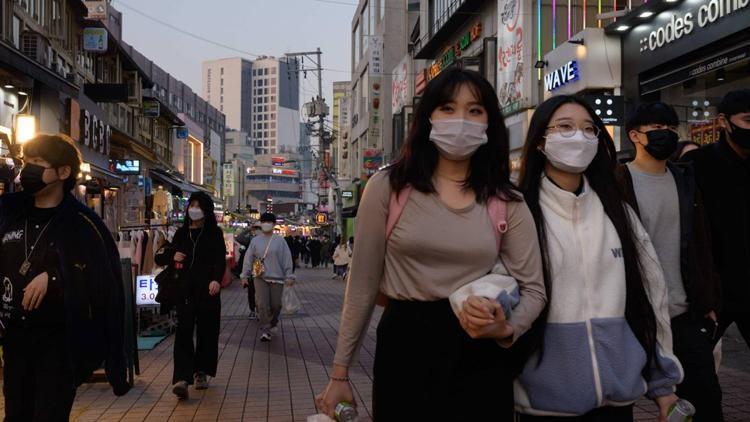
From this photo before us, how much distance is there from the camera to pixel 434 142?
105 inches

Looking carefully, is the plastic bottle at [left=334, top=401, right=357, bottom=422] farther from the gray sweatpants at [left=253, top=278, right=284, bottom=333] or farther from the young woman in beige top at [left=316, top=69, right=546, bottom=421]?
the gray sweatpants at [left=253, top=278, right=284, bottom=333]

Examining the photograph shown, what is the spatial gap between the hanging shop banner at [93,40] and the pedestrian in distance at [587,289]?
1249 inches

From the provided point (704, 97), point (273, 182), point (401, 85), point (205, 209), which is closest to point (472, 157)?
point (205, 209)

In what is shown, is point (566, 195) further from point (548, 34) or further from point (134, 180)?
point (134, 180)

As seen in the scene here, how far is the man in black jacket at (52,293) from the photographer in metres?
3.72

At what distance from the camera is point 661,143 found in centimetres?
366

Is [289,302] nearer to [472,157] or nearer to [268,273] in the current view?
[268,273]

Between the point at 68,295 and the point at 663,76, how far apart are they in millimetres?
13149

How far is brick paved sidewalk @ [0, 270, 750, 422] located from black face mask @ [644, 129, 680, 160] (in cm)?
303

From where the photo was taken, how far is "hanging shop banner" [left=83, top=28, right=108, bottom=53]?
3172cm

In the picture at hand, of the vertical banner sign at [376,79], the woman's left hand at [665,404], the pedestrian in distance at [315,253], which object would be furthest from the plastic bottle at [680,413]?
the vertical banner sign at [376,79]

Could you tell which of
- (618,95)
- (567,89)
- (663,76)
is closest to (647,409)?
(663,76)

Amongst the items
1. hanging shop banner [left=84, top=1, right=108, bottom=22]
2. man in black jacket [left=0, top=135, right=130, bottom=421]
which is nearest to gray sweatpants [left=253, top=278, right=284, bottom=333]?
man in black jacket [left=0, top=135, right=130, bottom=421]

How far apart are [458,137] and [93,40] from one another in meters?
32.3
